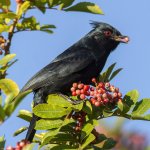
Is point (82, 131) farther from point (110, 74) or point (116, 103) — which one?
point (110, 74)

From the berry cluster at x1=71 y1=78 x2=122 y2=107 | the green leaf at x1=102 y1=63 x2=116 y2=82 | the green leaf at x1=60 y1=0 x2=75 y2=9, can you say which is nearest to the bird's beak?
the green leaf at x1=102 y1=63 x2=116 y2=82

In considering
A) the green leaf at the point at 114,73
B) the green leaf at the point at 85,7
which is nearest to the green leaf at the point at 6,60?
the green leaf at the point at 85,7

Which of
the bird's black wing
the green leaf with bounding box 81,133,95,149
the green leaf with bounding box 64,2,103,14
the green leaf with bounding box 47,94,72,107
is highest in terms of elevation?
the green leaf with bounding box 64,2,103,14

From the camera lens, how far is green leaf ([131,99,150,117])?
2715mm

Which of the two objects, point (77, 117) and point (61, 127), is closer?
point (61, 127)

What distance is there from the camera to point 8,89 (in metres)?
2.27

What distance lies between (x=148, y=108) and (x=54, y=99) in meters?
0.60

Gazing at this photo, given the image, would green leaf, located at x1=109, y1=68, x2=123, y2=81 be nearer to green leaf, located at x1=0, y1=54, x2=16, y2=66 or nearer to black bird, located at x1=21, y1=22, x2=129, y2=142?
black bird, located at x1=21, y1=22, x2=129, y2=142

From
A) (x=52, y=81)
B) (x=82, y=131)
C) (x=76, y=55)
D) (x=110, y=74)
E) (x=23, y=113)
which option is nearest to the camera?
(x=82, y=131)

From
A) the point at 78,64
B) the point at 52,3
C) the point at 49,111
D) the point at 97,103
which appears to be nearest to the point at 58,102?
the point at 49,111

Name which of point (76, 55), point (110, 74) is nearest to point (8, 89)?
point (110, 74)

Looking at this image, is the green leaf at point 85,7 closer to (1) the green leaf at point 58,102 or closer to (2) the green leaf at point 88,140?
(1) the green leaf at point 58,102

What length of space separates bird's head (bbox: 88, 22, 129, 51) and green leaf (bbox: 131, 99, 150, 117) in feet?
5.79

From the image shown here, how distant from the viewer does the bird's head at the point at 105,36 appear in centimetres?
457
